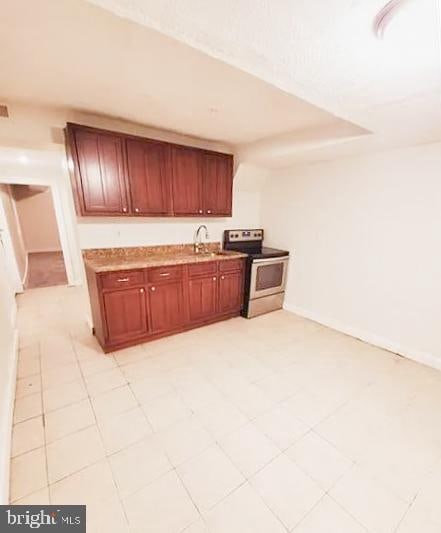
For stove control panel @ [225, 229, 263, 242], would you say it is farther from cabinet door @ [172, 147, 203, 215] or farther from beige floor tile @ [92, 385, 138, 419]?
beige floor tile @ [92, 385, 138, 419]

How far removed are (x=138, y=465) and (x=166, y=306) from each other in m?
1.57

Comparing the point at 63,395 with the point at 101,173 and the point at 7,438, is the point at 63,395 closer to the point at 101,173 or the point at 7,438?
the point at 7,438

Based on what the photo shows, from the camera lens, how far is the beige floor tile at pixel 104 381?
2.07 metres

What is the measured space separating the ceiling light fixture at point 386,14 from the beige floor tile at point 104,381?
271cm

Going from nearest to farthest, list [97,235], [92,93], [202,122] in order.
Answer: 1. [92,93]
2. [202,122]
3. [97,235]

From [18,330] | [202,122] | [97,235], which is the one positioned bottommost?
[18,330]

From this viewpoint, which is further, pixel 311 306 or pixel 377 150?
pixel 311 306

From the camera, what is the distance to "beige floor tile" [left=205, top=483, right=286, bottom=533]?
1160 millimetres

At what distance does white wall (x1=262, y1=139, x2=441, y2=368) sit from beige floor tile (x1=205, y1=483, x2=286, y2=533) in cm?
227

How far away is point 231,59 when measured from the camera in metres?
1.08

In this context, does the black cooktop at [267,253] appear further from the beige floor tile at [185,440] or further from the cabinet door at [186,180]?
the beige floor tile at [185,440]

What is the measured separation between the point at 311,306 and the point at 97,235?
2.96 meters

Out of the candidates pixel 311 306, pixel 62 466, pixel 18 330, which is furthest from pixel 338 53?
pixel 18 330

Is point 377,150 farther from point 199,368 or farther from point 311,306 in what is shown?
point 199,368
